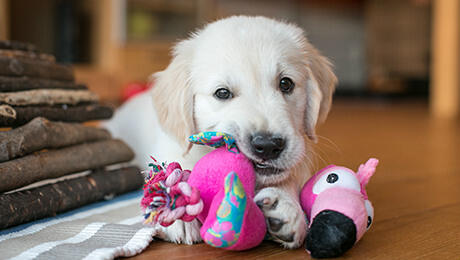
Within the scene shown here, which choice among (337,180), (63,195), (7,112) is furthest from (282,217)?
(7,112)

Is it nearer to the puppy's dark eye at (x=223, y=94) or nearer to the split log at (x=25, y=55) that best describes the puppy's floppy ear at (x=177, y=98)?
the puppy's dark eye at (x=223, y=94)

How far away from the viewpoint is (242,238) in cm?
106

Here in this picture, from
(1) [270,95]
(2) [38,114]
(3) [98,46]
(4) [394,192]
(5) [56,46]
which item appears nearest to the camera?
(1) [270,95]

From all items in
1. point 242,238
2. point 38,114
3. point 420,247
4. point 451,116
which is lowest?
point 451,116

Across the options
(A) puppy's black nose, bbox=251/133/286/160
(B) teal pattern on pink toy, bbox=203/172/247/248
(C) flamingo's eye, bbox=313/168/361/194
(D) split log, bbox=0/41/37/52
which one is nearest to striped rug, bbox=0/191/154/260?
(B) teal pattern on pink toy, bbox=203/172/247/248

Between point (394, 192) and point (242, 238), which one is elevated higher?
point (242, 238)

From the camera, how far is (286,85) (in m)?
1.49

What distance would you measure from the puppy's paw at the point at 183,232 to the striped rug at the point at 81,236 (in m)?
0.05

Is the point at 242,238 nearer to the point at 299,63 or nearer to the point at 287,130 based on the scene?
the point at 287,130

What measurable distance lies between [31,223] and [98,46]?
661cm

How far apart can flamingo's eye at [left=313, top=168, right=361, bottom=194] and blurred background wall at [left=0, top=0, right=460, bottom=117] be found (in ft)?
3.06

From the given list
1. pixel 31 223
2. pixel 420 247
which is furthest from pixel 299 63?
pixel 31 223

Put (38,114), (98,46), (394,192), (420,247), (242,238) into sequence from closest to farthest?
(242,238) → (420,247) → (38,114) → (394,192) → (98,46)

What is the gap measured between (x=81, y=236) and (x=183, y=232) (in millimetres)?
289
